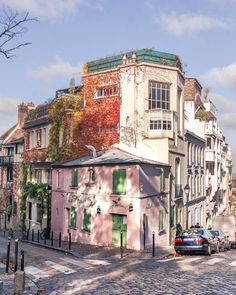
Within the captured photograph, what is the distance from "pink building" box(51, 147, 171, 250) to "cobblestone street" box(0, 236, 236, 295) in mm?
4761

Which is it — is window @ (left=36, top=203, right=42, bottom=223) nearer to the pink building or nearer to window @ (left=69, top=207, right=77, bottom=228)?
the pink building

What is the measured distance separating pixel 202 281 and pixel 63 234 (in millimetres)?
17260

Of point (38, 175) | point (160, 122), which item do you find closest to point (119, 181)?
point (160, 122)

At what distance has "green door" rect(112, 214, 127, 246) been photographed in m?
23.9

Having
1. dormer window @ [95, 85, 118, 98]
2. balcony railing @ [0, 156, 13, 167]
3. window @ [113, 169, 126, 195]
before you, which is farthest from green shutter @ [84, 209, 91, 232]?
balcony railing @ [0, 156, 13, 167]

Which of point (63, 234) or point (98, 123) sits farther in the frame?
point (98, 123)

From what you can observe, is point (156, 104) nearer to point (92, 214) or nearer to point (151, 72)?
point (151, 72)

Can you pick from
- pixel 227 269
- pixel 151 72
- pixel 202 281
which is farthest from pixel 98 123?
pixel 202 281

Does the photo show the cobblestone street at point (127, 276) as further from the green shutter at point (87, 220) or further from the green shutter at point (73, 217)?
the green shutter at point (73, 217)

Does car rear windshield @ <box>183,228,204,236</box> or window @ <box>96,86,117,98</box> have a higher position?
window @ <box>96,86,117,98</box>

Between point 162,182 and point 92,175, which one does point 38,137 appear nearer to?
point 92,175

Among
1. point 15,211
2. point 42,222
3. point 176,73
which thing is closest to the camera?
point 176,73

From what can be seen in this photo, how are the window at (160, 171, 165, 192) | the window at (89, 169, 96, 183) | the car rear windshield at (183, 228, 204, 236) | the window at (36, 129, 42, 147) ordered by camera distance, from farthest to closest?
the window at (36, 129, 42, 147)
the window at (160, 171, 165, 192)
the window at (89, 169, 96, 183)
the car rear windshield at (183, 228, 204, 236)

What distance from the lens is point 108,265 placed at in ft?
57.2
